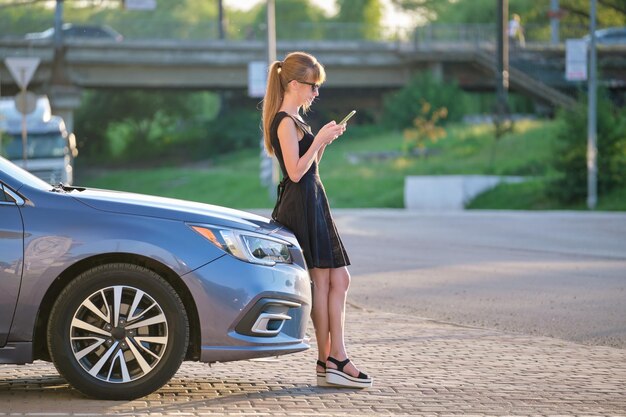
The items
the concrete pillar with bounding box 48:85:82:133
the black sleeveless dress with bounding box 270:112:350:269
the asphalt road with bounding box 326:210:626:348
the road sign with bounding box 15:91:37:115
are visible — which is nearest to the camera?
the black sleeveless dress with bounding box 270:112:350:269

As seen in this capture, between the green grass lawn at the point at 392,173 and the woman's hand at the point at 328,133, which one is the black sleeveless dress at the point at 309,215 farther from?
the green grass lawn at the point at 392,173

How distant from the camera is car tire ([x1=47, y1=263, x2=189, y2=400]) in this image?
22.4 ft

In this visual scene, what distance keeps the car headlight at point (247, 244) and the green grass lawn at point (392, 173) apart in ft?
88.6

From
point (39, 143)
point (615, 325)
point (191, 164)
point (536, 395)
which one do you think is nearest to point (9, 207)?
point (536, 395)

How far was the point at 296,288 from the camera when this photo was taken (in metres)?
7.26

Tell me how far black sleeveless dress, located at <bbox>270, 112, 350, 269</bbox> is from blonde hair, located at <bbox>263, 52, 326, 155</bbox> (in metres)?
0.06

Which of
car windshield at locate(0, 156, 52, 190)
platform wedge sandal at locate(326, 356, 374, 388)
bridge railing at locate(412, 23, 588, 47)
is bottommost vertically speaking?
platform wedge sandal at locate(326, 356, 374, 388)

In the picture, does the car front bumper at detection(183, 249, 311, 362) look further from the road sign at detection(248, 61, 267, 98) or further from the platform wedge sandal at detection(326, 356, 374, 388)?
the road sign at detection(248, 61, 267, 98)

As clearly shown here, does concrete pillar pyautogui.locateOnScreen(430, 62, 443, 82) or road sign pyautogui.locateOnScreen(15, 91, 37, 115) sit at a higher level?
concrete pillar pyautogui.locateOnScreen(430, 62, 443, 82)

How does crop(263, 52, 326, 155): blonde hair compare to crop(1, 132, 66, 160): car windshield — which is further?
crop(1, 132, 66, 160): car windshield

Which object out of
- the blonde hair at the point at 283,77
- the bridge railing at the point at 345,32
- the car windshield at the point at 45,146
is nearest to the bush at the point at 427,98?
→ the bridge railing at the point at 345,32

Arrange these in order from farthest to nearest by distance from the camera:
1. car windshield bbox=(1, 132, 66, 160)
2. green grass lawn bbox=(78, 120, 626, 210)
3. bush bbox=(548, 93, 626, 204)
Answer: green grass lawn bbox=(78, 120, 626, 210), car windshield bbox=(1, 132, 66, 160), bush bbox=(548, 93, 626, 204)

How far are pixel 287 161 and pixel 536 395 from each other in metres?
1.83

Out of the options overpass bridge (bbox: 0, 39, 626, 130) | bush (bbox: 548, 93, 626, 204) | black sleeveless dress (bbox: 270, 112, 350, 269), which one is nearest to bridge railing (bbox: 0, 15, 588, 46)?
overpass bridge (bbox: 0, 39, 626, 130)
